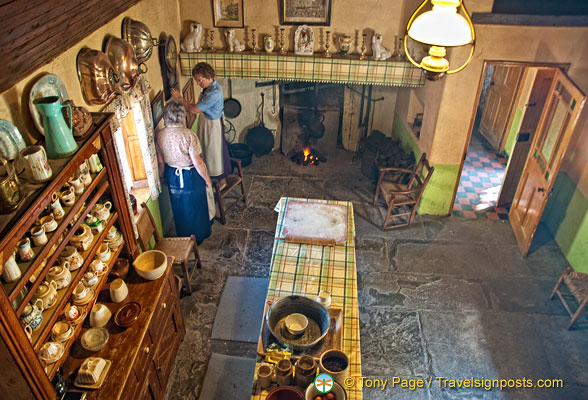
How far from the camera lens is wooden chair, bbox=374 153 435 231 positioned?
5.99 metres

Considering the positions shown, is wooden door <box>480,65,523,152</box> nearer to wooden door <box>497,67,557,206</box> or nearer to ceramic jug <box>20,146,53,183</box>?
wooden door <box>497,67,557,206</box>

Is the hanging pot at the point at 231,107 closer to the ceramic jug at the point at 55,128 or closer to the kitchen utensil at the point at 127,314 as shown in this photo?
the kitchen utensil at the point at 127,314

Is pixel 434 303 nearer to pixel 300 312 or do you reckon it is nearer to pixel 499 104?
pixel 300 312

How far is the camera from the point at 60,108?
2646mm

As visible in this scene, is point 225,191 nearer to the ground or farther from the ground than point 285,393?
nearer to the ground

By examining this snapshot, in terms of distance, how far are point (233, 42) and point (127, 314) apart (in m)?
4.15

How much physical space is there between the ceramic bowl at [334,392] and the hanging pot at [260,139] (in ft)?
18.3

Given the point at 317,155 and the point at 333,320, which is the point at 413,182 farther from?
the point at 333,320

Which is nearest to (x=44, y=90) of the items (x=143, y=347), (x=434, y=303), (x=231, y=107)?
(x=143, y=347)

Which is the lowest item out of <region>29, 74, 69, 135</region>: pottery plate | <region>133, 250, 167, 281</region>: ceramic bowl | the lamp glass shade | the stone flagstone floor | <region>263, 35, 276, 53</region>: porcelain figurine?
the stone flagstone floor

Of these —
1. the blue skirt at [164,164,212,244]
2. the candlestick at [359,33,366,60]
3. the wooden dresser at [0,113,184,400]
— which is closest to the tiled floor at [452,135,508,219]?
the candlestick at [359,33,366,60]

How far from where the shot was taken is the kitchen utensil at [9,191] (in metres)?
2.17

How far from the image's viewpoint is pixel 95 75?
343 cm

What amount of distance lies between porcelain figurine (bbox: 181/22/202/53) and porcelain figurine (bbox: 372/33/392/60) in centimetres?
242
